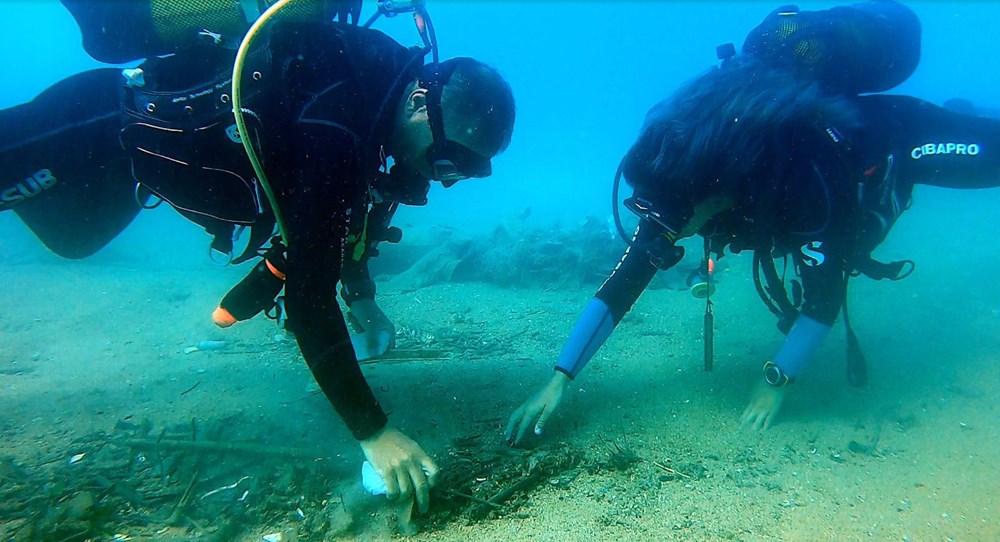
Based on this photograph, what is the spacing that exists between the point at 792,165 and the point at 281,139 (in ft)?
8.95

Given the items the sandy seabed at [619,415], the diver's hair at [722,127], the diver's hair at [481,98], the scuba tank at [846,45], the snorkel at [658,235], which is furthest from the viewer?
the scuba tank at [846,45]

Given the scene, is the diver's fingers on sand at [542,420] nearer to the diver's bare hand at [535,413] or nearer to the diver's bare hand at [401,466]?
the diver's bare hand at [535,413]

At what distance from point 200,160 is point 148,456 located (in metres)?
1.57

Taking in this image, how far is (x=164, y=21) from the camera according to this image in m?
2.38

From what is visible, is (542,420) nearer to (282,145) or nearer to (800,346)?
(800,346)

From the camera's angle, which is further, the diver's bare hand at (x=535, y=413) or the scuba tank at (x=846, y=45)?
the scuba tank at (x=846, y=45)

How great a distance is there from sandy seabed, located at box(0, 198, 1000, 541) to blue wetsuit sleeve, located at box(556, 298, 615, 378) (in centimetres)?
33

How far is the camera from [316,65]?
2.10 m

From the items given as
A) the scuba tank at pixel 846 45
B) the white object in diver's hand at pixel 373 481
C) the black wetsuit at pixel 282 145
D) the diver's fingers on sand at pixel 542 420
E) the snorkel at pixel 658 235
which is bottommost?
the diver's fingers on sand at pixel 542 420

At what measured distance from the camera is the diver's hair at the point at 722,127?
8.41 ft

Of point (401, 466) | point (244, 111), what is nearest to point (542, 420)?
point (401, 466)

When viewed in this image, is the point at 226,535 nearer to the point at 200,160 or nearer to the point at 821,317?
the point at 200,160

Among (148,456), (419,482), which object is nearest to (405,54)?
(419,482)

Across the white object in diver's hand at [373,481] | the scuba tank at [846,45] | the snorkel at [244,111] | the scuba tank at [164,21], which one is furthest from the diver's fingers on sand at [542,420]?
the scuba tank at [846,45]
